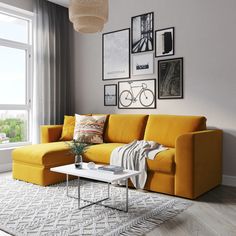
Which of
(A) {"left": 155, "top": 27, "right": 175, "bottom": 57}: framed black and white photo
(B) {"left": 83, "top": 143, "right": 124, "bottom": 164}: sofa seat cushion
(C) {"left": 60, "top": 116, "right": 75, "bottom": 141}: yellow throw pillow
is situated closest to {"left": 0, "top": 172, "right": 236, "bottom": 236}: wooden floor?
(B) {"left": 83, "top": 143, "right": 124, "bottom": 164}: sofa seat cushion

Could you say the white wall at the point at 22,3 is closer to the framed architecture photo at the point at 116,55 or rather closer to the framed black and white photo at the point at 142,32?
the framed architecture photo at the point at 116,55

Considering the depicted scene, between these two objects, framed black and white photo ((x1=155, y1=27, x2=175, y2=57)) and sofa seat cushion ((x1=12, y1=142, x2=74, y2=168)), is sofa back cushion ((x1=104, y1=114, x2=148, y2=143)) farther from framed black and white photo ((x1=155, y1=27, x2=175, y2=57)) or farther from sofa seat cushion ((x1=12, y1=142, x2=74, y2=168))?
framed black and white photo ((x1=155, y1=27, x2=175, y2=57))

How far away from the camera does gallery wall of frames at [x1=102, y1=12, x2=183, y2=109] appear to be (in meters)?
4.21

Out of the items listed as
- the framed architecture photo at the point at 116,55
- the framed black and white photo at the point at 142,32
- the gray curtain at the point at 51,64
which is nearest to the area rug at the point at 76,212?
the gray curtain at the point at 51,64

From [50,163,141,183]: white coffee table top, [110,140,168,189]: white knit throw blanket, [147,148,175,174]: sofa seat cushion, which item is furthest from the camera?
[110,140,168,189]: white knit throw blanket

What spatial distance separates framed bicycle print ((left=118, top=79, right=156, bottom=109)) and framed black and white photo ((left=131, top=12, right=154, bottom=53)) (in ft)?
1.67

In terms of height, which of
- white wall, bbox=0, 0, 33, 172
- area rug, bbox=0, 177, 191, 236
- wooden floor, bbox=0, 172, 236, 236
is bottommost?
wooden floor, bbox=0, 172, 236, 236

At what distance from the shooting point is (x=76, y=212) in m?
2.67

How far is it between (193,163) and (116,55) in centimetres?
249

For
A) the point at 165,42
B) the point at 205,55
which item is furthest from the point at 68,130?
the point at 205,55

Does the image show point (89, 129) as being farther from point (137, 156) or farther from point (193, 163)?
point (193, 163)

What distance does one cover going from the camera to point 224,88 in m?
3.74

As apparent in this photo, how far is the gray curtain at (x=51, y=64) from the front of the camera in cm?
500

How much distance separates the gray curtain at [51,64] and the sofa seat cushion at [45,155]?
1249mm
